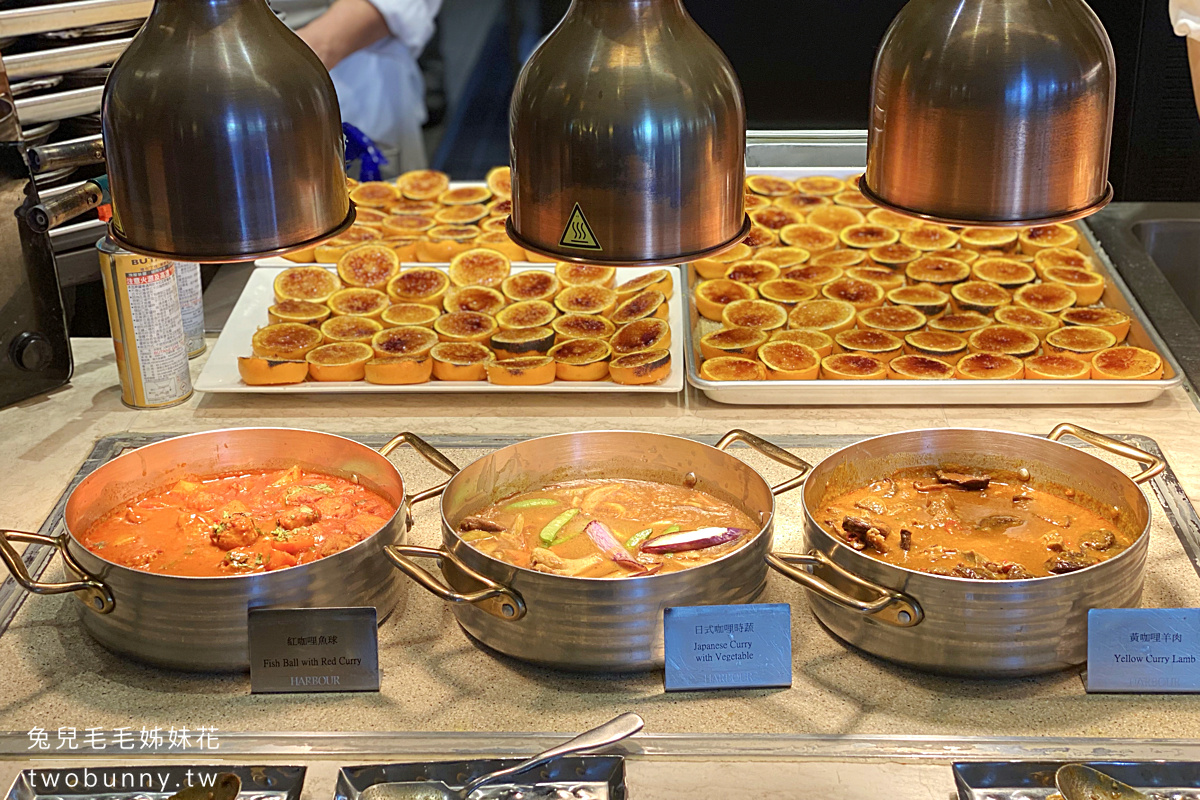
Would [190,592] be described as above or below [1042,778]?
above

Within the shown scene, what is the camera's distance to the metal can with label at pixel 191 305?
7.86ft

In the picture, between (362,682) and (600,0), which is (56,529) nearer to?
(362,682)

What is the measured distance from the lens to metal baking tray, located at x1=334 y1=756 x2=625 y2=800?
50.1 inches

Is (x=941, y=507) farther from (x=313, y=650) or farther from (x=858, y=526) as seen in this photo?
(x=313, y=650)

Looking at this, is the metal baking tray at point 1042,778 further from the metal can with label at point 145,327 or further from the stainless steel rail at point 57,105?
the stainless steel rail at point 57,105

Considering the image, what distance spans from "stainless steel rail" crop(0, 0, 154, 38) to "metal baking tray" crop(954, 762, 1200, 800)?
230cm

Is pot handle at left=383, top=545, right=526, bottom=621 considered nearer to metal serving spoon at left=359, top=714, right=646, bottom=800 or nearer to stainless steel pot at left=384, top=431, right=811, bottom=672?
stainless steel pot at left=384, top=431, right=811, bottom=672

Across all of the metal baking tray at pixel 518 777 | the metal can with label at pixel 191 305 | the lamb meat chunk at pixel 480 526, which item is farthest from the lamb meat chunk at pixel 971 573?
the metal can with label at pixel 191 305

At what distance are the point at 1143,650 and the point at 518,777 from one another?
2.51 ft

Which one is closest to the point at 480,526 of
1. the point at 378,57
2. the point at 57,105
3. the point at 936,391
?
the point at 936,391

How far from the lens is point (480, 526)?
163 centimetres

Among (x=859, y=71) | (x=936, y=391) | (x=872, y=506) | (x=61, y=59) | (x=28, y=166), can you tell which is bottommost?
(x=936, y=391)

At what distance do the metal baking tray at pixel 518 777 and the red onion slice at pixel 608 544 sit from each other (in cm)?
30

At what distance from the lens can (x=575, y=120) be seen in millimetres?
990
